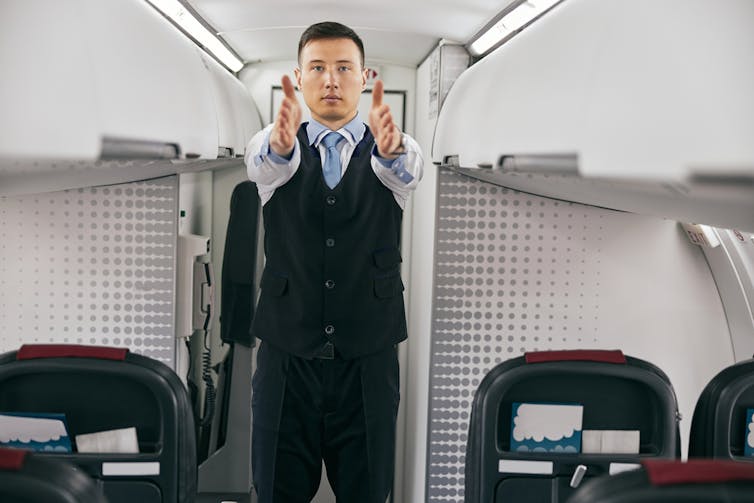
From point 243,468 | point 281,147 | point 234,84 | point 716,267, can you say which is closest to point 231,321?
point 243,468

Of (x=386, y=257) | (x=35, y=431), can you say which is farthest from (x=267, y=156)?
(x=35, y=431)

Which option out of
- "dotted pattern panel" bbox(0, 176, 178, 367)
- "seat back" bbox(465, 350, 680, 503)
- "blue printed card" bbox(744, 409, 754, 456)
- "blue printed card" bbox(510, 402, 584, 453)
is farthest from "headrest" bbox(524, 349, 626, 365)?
"dotted pattern panel" bbox(0, 176, 178, 367)

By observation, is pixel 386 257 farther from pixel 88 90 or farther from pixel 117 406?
pixel 88 90

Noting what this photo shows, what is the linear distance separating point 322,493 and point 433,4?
3.28 m

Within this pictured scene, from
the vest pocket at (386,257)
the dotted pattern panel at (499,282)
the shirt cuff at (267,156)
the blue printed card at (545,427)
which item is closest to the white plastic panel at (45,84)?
the shirt cuff at (267,156)

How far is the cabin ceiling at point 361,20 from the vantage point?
2.98 m

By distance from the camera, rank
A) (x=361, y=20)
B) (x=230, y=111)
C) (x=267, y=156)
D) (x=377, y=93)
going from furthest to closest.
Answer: (x=230, y=111)
(x=361, y=20)
(x=267, y=156)
(x=377, y=93)

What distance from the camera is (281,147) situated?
2492 mm

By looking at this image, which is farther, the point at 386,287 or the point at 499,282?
the point at 499,282

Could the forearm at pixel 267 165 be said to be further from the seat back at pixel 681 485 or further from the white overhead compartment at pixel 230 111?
the seat back at pixel 681 485

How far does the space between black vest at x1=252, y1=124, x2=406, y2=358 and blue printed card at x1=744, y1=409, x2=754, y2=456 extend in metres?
1.29

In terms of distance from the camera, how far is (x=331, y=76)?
2779 mm

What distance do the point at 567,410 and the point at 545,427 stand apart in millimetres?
80

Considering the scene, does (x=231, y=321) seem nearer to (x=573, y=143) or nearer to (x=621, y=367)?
(x=621, y=367)
